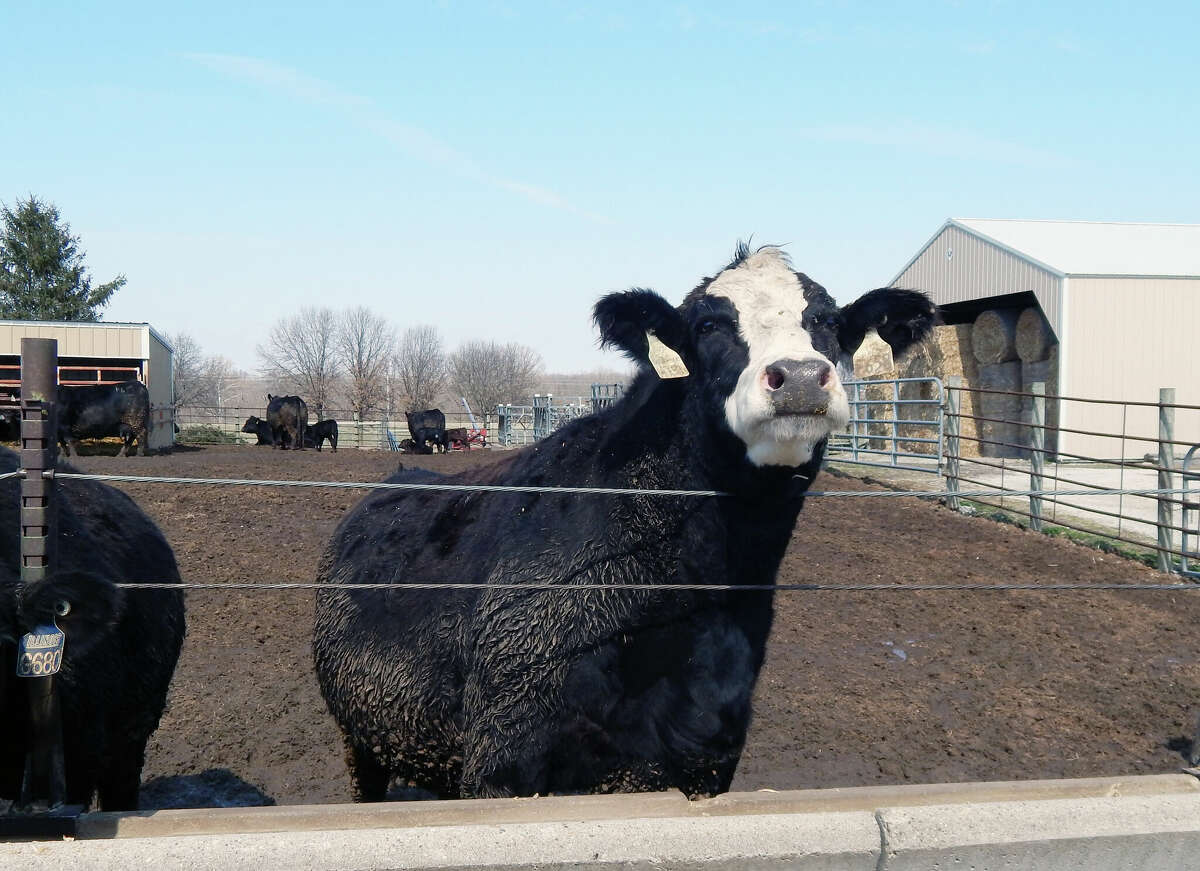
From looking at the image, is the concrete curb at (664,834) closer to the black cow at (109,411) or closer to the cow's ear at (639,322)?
the cow's ear at (639,322)

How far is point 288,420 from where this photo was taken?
3322 centimetres

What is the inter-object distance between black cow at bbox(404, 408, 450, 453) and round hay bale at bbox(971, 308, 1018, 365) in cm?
Result: 1713

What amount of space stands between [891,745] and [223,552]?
6.40m

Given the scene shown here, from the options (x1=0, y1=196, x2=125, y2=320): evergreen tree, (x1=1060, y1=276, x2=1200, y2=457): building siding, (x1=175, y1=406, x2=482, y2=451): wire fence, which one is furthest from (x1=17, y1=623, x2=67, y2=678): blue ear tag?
(x1=0, y1=196, x2=125, y2=320): evergreen tree

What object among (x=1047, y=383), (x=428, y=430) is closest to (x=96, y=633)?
(x=1047, y=383)

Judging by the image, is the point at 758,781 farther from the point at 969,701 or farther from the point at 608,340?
the point at 608,340

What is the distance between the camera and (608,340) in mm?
3689

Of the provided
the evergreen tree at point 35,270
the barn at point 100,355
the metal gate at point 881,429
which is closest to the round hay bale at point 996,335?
the metal gate at point 881,429

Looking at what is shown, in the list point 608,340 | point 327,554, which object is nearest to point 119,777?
point 327,554

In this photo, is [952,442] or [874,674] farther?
[952,442]

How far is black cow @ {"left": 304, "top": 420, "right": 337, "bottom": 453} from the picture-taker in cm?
3328

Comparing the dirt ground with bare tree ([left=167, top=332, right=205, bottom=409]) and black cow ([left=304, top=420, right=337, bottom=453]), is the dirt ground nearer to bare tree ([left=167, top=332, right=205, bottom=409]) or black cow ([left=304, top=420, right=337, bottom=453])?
black cow ([left=304, top=420, right=337, bottom=453])

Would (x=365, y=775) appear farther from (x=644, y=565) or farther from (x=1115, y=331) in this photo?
(x=1115, y=331)

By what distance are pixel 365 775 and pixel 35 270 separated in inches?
1756
